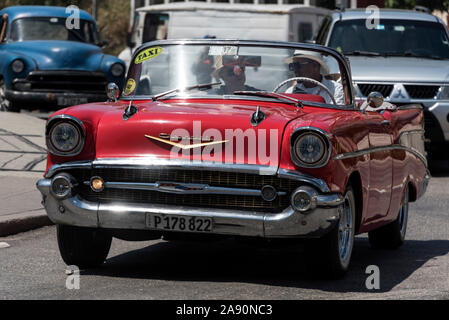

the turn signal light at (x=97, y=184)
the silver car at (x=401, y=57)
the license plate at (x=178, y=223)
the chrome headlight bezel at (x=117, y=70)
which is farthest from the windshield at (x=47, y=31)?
the license plate at (x=178, y=223)

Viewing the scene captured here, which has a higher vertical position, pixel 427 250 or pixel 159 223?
pixel 159 223

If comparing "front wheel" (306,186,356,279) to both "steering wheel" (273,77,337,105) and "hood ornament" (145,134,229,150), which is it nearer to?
"hood ornament" (145,134,229,150)

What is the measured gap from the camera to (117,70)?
21.0 metres

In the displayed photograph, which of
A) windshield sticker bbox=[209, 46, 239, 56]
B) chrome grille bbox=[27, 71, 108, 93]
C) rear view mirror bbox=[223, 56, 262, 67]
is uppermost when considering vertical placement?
windshield sticker bbox=[209, 46, 239, 56]

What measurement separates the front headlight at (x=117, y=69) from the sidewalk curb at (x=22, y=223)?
11.0m

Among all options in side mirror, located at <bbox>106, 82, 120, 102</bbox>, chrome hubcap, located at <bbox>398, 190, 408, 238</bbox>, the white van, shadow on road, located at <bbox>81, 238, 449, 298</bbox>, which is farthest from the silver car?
the white van

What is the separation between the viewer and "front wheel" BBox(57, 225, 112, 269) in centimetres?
753

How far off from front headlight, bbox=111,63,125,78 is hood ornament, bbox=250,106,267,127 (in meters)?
14.0

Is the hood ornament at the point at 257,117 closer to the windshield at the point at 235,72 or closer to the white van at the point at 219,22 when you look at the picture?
the windshield at the point at 235,72

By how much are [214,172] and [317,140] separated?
651 mm
